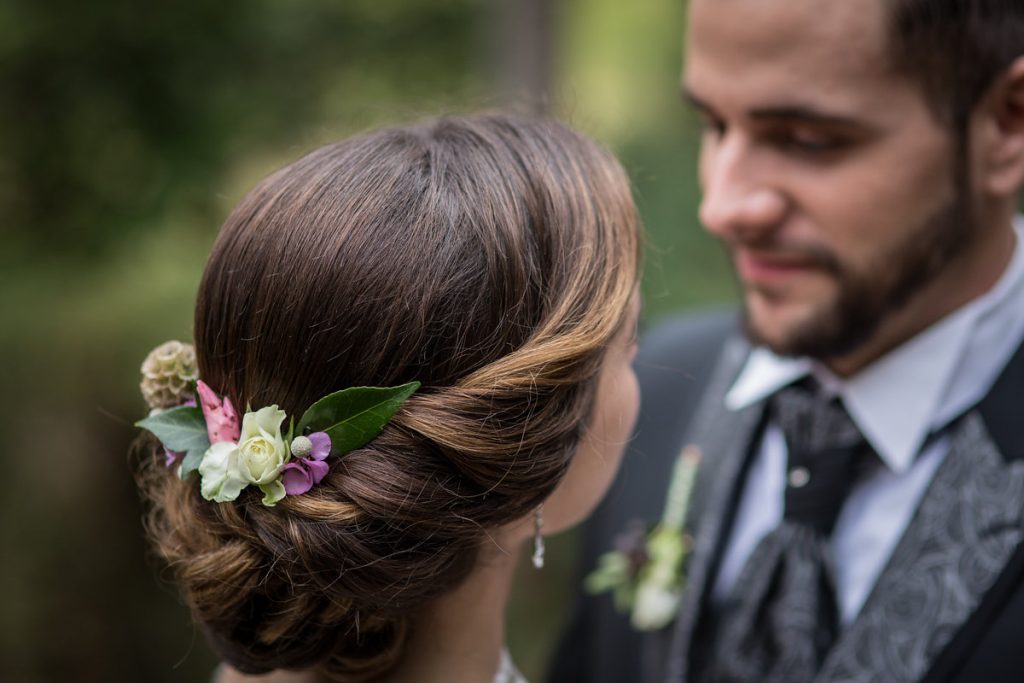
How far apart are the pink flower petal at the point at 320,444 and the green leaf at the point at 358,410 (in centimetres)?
2

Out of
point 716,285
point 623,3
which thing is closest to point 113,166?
point 716,285

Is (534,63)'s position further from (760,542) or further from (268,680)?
(268,680)

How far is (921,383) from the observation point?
7.81 ft

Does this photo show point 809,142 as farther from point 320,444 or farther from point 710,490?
point 320,444

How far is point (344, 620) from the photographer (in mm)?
1669

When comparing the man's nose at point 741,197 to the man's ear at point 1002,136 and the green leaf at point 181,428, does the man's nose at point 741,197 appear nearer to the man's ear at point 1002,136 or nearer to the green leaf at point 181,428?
the man's ear at point 1002,136

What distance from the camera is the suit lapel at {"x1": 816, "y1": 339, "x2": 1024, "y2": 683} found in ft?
6.91

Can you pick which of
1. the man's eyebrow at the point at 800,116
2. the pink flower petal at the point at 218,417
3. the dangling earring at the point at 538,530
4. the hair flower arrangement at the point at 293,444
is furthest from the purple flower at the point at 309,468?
the man's eyebrow at the point at 800,116

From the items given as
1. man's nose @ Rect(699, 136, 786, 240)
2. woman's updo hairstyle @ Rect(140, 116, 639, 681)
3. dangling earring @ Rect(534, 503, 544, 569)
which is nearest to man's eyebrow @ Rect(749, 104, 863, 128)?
man's nose @ Rect(699, 136, 786, 240)

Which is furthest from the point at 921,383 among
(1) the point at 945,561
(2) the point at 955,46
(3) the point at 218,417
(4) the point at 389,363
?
(3) the point at 218,417

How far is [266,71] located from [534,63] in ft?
5.86

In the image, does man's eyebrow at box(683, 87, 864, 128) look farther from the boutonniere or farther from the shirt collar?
the boutonniere

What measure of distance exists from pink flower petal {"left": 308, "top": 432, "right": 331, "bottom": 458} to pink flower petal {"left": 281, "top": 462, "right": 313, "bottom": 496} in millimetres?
32

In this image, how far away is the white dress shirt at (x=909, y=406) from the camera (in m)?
2.34
